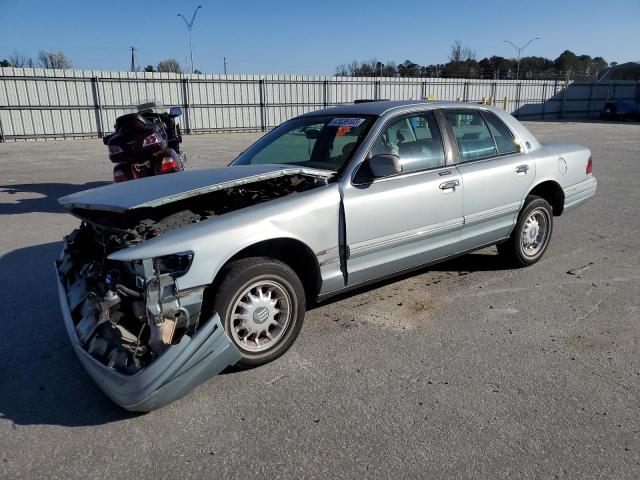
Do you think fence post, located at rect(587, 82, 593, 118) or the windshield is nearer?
the windshield

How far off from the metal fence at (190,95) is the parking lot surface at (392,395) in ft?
50.4

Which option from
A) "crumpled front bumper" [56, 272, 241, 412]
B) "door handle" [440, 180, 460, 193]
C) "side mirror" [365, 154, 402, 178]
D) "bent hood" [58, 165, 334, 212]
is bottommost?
"crumpled front bumper" [56, 272, 241, 412]

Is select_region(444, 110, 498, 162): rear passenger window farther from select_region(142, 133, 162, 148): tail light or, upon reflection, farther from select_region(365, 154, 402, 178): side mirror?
select_region(142, 133, 162, 148): tail light

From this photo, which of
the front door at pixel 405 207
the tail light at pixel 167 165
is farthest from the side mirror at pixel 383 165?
the tail light at pixel 167 165

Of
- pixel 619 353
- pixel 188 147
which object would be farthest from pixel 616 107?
pixel 619 353

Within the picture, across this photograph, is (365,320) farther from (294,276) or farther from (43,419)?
(43,419)

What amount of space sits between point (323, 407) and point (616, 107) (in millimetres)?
38697

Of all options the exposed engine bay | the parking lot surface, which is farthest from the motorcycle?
the exposed engine bay

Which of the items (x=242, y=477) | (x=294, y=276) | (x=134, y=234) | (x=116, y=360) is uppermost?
(x=134, y=234)

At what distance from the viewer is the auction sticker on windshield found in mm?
4137

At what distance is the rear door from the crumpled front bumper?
8.34 ft

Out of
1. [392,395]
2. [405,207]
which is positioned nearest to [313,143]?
[405,207]

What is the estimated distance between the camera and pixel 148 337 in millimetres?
2877

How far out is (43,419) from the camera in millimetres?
2816
